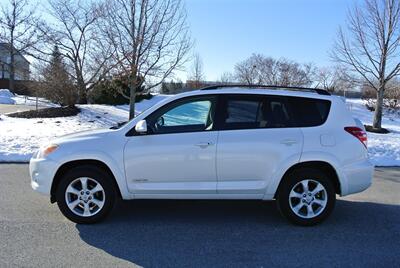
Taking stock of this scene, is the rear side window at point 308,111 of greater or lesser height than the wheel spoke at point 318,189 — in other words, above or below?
above

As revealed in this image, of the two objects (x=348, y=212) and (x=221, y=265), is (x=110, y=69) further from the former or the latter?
(x=221, y=265)

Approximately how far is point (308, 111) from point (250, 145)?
3.11 feet

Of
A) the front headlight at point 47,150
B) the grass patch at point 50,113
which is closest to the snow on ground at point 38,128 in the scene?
the grass patch at point 50,113

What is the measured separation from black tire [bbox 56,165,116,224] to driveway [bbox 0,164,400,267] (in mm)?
103

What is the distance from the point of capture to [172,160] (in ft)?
17.7

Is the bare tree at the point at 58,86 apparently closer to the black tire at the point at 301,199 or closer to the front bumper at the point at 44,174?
the front bumper at the point at 44,174

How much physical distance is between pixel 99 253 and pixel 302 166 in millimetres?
2748

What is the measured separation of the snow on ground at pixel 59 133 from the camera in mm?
10914

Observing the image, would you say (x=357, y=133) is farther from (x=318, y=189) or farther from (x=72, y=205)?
(x=72, y=205)

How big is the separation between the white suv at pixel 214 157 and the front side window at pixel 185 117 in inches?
0.5

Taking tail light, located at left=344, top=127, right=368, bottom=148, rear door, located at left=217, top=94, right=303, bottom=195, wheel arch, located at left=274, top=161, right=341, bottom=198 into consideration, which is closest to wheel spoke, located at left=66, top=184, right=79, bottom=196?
rear door, located at left=217, top=94, right=303, bottom=195

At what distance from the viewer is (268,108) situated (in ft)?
18.5

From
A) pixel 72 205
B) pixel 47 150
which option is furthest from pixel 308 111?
pixel 47 150

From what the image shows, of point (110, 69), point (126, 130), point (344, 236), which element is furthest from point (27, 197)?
point (110, 69)
